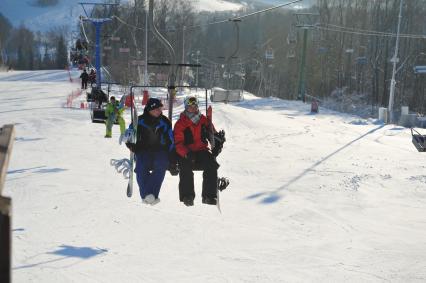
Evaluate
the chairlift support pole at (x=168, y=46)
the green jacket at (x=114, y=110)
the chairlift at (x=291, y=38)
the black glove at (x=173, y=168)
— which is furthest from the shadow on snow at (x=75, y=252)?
the chairlift at (x=291, y=38)

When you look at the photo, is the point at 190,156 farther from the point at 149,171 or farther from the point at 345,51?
the point at 345,51

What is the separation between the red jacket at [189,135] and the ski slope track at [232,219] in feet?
7.71

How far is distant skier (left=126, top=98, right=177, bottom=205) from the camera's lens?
6.67 metres

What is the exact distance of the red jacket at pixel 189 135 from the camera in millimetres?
6832

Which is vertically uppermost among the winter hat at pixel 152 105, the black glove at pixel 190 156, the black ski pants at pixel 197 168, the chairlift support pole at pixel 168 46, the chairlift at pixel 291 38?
the chairlift at pixel 291 38

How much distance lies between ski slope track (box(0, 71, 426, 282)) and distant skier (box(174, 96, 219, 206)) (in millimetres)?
1723

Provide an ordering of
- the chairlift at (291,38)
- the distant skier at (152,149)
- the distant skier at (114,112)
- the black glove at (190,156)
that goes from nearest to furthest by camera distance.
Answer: the distant skier at (152,149)
the black glove at (190,156)
the distant skier at (114,112)
the chairlift at (291,38)

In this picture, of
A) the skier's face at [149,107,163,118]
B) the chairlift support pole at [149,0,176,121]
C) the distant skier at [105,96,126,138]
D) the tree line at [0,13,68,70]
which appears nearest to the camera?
the chairlift support pole at [149,0,176,121]

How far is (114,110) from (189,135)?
802 cm

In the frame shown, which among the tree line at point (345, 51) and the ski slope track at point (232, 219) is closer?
the ski slope track at point (232, 219)

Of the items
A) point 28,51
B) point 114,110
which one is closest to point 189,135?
point 114,110

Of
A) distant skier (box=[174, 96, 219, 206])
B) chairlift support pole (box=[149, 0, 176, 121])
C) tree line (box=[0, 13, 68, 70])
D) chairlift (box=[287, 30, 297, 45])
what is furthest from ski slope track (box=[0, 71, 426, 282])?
tree line (box=[0, 13, 68, 70])

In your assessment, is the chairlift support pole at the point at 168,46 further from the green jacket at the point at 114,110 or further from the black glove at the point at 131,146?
the green jacket at the point at 114,110

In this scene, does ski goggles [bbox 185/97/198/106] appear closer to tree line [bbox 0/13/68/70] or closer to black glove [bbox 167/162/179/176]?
black glove [bbox 167/162/179/176]
